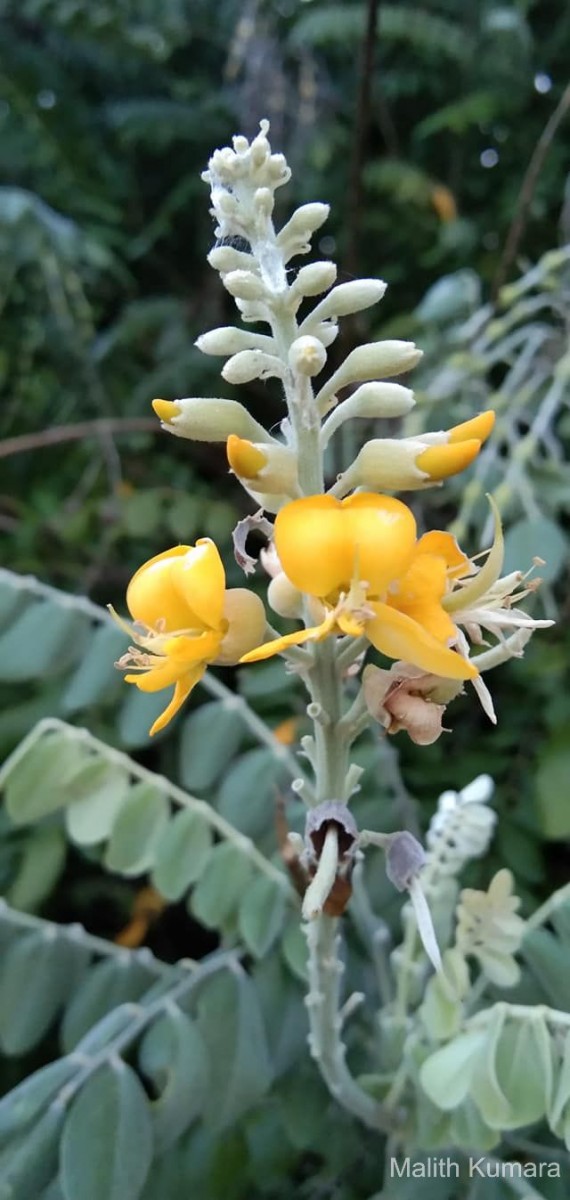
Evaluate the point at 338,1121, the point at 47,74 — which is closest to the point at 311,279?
the point at 338,1121

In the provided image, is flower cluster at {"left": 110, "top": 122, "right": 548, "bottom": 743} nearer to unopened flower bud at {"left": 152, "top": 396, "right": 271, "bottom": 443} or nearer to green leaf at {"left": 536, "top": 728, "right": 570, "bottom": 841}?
unopened flower bud at {"left": 152, "top": 396, "right": 271, "bottom": 443}

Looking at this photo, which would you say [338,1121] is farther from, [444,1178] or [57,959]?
[57,959]

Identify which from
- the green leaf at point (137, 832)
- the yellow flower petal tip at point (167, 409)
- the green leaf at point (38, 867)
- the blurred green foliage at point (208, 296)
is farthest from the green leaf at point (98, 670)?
the yellow flower petal tip at point (167, 409)

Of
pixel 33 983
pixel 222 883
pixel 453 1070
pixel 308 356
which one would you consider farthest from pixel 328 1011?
pixel 308 356

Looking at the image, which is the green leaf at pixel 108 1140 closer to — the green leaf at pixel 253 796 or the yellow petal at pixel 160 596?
the green leaf at pixel 253 796

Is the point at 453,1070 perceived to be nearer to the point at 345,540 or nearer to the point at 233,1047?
the point at 233,1047

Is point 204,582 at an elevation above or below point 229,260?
below
